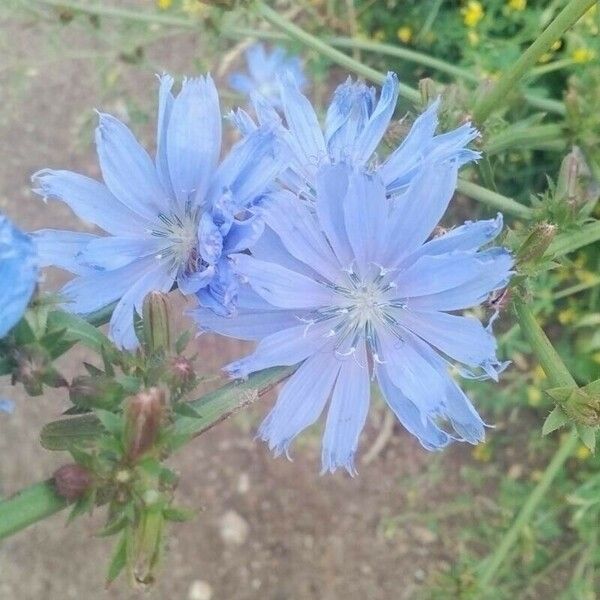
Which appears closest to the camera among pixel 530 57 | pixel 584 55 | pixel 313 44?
pixel 530 57

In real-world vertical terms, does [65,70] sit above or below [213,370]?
above

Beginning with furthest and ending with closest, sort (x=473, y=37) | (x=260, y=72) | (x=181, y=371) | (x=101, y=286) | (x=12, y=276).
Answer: (x=260, y=72) → (x=473, y=37) → (x=101, y=286) → (x=181, y=371) → (x=12, y=276)

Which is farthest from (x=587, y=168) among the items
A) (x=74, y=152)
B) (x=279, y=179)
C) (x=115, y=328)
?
(x=74, y=152)

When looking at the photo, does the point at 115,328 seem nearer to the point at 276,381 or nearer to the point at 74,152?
the point at 276,381

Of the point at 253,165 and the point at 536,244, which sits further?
the point at 536,244

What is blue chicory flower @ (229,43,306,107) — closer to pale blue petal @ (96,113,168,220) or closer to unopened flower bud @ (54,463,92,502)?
pale blue petal @ (96,113,168,220)

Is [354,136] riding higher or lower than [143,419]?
higher

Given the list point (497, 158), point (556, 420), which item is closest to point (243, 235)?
point (556, 420)

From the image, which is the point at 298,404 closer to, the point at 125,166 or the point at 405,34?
the point at 125,166
